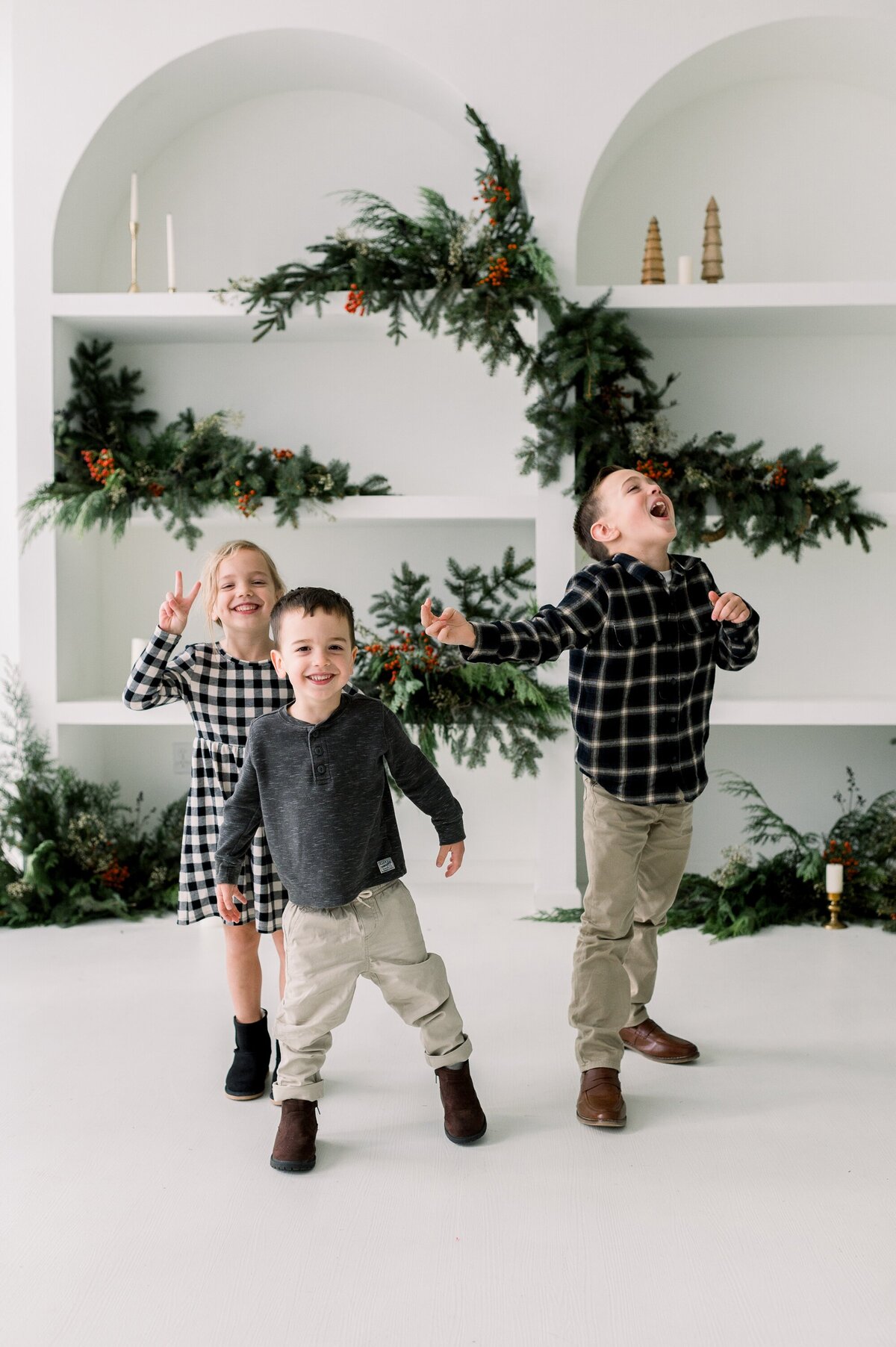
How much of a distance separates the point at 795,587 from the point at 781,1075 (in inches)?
96.0

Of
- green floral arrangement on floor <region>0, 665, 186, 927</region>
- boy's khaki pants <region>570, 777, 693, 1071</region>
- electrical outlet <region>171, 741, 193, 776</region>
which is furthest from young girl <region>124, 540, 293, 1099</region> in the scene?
electrical outlet <region>171, 741, 193, 776</region>

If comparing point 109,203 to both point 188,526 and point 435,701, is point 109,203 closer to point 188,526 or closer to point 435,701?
point 188,526

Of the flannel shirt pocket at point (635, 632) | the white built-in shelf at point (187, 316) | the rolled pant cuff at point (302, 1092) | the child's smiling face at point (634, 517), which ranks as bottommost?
the rolled pant cuff at point (302, 1092)

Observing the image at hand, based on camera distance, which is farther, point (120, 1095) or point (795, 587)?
point (795, 587)

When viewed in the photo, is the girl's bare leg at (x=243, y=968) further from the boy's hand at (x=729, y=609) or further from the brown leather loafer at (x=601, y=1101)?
the boy's hand at (x=729, y=609)

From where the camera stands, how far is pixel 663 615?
2434 mm

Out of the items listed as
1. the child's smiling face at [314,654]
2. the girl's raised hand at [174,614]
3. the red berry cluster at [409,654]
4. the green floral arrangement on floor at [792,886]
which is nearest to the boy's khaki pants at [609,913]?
the child's smiling face at [314,654]

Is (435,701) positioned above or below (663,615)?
below

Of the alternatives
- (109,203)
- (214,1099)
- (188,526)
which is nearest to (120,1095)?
(214,1099)

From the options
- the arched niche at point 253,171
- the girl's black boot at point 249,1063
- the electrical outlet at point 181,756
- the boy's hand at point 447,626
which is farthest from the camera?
the electrical outlet at point 181,756

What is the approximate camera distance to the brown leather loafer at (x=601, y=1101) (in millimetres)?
2352

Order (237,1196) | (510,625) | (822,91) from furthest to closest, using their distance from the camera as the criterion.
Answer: (822,91) → (510,625) → (237,1196)

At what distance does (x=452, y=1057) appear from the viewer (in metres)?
2.29

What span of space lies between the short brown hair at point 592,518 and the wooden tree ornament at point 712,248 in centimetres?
195
